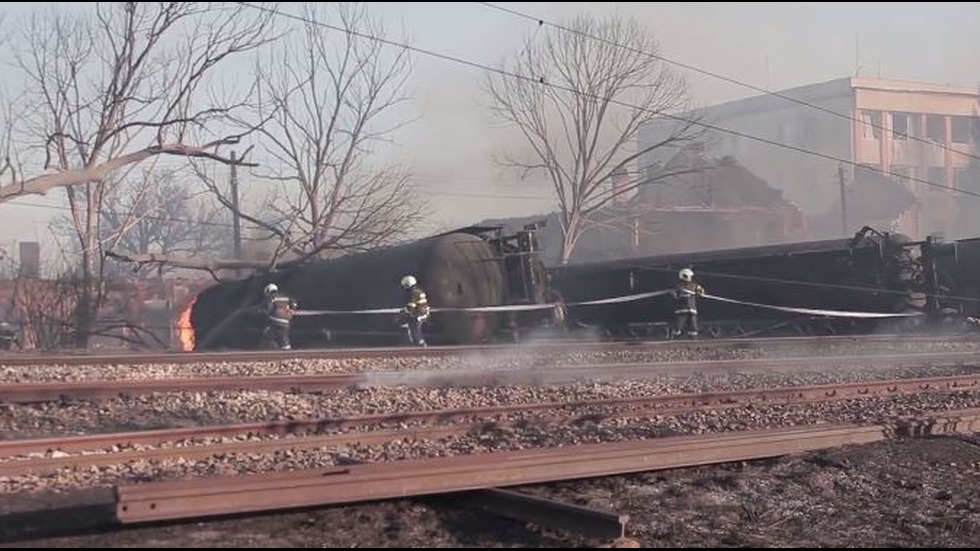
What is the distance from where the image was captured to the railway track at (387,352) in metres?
14.8

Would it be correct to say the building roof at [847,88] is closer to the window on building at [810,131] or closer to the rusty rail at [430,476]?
the window on building at [810,131]

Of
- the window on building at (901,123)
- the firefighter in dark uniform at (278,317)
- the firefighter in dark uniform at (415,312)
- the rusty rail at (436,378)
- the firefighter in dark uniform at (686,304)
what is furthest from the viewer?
the window on building at (901,123)

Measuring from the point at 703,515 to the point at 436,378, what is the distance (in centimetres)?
747

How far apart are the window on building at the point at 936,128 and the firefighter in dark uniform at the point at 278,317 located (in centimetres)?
4570

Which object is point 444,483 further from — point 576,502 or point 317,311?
point 317,311

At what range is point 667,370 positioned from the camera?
14.5 metres

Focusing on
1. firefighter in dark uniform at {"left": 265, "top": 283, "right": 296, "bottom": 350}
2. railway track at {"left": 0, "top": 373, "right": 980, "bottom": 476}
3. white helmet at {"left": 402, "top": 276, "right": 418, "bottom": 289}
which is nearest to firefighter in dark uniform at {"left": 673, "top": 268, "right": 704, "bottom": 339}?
white helmet at {"left": 402, "top": 276, "right": 418, "bottom": 289}

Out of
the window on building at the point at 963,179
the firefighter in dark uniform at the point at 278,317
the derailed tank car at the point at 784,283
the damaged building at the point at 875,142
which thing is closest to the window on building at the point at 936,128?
the damaged building at the point at 875,142

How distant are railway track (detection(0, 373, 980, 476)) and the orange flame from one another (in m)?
17.6

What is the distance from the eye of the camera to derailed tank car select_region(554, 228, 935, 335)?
22.4 meters

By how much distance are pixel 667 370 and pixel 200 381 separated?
6.26 meters

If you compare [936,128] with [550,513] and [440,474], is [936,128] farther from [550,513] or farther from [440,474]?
[550,513]

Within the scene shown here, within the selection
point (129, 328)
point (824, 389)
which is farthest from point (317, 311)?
point (824, 389)

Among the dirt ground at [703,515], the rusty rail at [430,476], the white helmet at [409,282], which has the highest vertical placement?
the white helmet at [409,282]
